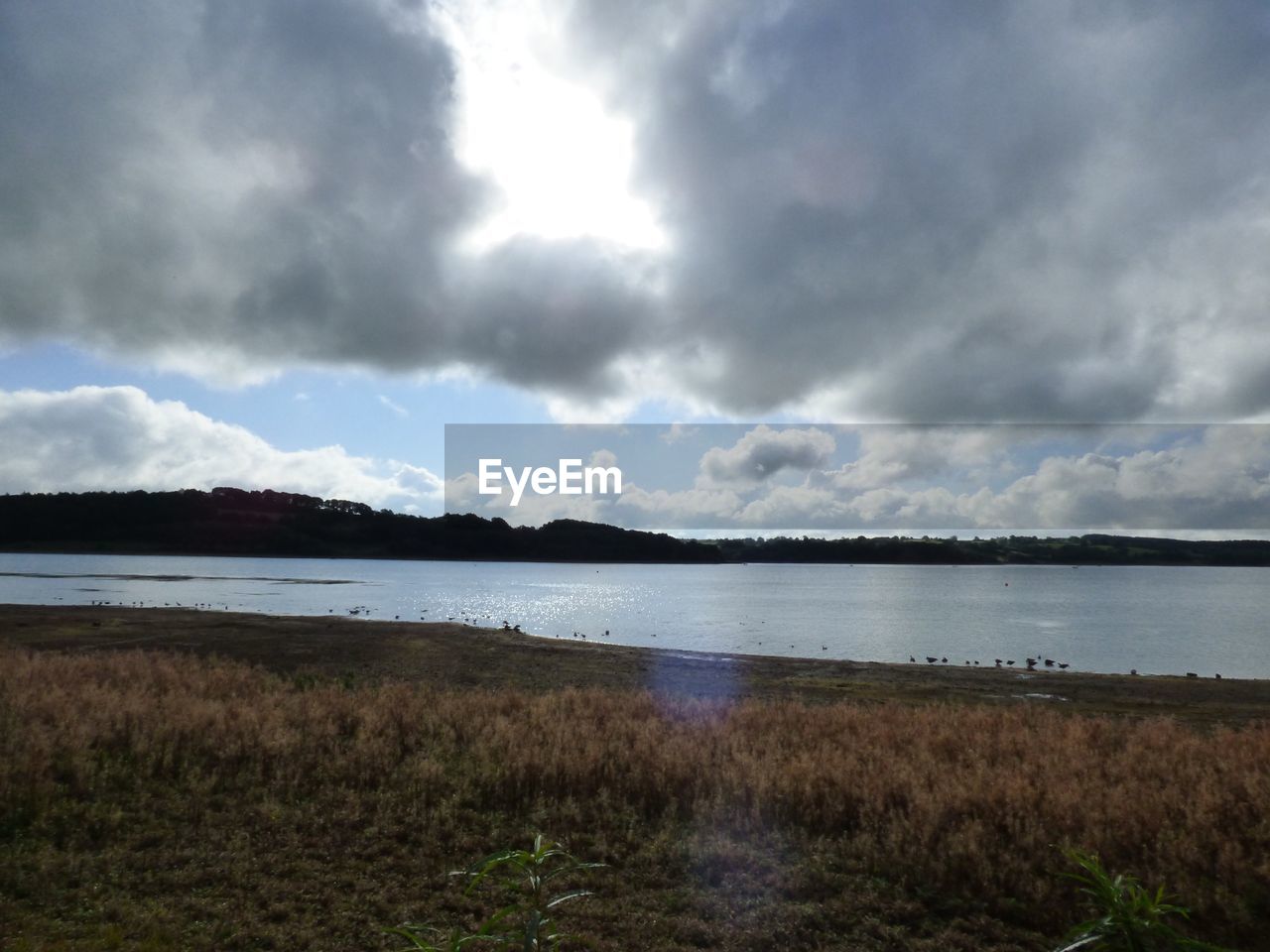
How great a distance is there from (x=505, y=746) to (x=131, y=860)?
4.96 meters

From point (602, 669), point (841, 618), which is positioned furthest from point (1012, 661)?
point (841, 618)

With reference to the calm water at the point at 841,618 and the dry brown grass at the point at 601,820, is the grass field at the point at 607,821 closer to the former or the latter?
the dry brown grass at the point at 601,820

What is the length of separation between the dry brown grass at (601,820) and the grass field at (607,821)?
0.04 m

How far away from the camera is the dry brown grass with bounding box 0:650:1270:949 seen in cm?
663

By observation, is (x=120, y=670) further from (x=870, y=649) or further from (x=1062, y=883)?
(x=870, y=649)

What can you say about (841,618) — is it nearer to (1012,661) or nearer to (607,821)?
(1012,661)

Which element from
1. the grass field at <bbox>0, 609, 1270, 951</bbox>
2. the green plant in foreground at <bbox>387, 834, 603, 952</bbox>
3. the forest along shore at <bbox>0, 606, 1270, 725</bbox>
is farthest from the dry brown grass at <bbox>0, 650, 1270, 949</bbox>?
the forest along shore at <bbox>0, 606, 1270, 725</bbox>

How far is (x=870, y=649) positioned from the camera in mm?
51438

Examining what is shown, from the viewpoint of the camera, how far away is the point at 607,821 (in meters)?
8.88

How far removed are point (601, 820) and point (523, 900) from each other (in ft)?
7.26

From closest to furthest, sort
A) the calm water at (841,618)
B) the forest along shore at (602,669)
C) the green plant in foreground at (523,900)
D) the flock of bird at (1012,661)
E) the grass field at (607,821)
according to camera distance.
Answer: the green plant in foreground at (523,900) → the grass field at (607,821) → the forest along shore at (602,669) → the flock of bird at (1012,661) → the calm water at (841,618)

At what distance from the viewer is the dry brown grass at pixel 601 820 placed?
21.8 feet

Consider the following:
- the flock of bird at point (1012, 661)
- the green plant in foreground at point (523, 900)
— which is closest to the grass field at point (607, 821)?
the green plant in foreground at point (523, 900)

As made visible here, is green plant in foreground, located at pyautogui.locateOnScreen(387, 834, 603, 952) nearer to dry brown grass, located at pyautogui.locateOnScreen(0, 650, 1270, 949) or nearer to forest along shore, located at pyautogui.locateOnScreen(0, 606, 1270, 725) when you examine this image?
dry brown grass, located at pyautogui.locateOnScreen(0, 650, 1270, 949)
